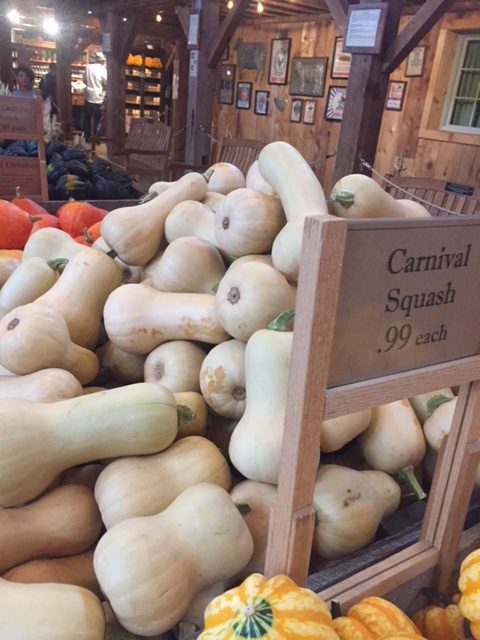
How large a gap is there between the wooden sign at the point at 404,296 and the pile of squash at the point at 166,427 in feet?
0.37

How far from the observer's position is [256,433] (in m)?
0.83

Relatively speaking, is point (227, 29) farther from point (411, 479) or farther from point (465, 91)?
point (411, 479)

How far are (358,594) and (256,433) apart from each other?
26cm

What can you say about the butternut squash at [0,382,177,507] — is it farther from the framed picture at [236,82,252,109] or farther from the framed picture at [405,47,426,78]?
the framed picture at [236,82,252,109]

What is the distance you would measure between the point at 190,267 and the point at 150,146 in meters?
5.50

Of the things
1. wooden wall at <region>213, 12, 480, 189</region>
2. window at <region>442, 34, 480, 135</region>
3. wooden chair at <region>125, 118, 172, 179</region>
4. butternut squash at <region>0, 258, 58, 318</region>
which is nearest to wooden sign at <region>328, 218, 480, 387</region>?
butternut squash at <region>0, 258, 58, 318</region>

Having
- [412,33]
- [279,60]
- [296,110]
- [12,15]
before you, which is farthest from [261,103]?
[12,15]

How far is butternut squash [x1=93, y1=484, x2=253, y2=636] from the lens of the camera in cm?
66

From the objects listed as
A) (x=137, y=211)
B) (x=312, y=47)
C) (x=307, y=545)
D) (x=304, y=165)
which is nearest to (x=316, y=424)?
(x=307, y=545)

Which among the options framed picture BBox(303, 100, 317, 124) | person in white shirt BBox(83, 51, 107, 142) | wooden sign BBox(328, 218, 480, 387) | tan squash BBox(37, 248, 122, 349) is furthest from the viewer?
person in white shirt BBox(83, 51, 107, 142)

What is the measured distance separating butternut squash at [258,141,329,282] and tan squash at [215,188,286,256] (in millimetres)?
31

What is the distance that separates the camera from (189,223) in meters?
1.22

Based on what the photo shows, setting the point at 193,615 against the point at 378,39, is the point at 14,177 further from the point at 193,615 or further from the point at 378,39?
the point at 193,615

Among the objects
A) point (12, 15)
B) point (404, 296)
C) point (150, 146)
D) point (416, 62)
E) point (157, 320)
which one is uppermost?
point (12, 15)
